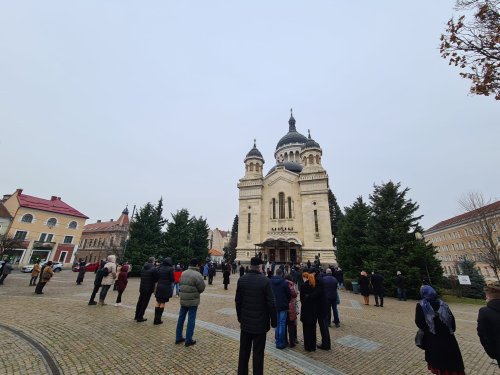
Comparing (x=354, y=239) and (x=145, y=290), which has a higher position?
(x=354, y=239)

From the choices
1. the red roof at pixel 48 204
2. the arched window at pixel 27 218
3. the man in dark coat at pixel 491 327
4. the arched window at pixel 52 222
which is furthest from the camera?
the arched window at pixel 52 222

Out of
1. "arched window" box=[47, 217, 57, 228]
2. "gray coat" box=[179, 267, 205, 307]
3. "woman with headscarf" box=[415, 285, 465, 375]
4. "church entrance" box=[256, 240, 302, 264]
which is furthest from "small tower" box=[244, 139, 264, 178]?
"woman with headscarf" box=[415, 285, 465, 375]

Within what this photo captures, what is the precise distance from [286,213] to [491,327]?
120 ft

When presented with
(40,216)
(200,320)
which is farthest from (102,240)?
(200,320)

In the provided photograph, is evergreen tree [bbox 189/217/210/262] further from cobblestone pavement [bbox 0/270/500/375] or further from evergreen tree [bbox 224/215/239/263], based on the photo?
cobblestone pavement [bbox 0/270/500/375]

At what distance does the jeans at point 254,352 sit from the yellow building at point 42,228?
44.8 metres

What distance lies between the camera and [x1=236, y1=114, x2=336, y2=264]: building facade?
35.8 m

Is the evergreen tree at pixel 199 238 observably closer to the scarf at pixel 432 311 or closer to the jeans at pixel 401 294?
the jeans at pixel 401 294

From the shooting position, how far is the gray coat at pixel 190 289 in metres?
5.81

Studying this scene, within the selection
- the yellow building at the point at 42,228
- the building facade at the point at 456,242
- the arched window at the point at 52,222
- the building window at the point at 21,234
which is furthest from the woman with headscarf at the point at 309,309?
the building facade at the point at 456,242

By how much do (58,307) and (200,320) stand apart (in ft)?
18.9

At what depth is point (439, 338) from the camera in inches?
156

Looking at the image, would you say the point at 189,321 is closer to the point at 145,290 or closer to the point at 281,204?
the point at 145,290

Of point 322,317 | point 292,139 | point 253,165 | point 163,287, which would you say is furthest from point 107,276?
point 292,139
